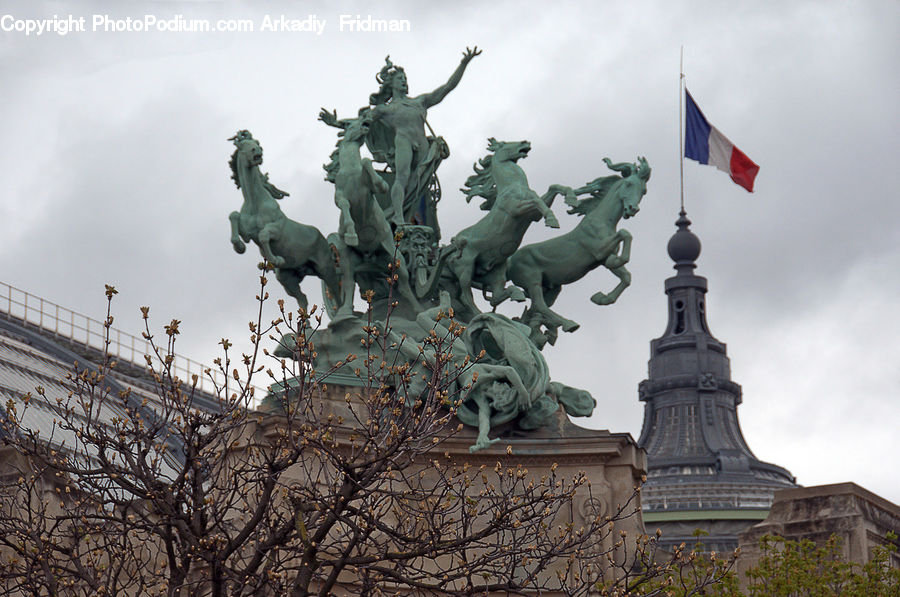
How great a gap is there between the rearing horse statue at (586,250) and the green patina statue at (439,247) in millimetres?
22

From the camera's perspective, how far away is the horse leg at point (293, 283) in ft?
117

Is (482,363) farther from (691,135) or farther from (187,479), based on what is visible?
(691,135)

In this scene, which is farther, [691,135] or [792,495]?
[691,135]

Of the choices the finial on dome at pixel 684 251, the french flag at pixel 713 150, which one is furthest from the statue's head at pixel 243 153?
the finial on dome at pixel 684 251

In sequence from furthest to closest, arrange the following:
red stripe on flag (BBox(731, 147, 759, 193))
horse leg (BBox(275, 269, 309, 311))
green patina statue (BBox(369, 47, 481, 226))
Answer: red stripe on flag (BBox(731, 147, 759, 193))
green patina statue (BBox(369, 47, 481, 226))
horse leg (BBox(275, 269, 309, 311))

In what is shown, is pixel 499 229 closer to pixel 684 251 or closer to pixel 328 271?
pixel 328 271

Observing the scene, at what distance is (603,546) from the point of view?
107 ft

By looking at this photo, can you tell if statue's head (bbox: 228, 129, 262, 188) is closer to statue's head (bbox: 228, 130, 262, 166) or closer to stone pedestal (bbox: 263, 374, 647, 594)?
statue's head (bbox: 228, 130, 262, 166)

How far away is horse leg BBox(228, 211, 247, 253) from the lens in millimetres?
35219

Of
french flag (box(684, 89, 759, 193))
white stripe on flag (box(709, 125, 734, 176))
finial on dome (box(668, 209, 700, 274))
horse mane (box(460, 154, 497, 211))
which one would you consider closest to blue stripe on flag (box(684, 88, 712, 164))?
french flag (box(684, 89, 759, 193))

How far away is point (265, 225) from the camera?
115 ft

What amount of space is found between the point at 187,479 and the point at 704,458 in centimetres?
10923

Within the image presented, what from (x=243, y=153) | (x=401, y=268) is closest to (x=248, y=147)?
(x=243, y=153)

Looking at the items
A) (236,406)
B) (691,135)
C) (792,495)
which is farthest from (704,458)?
(236,406)
